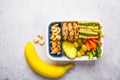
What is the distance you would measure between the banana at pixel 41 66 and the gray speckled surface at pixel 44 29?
4 centimetres

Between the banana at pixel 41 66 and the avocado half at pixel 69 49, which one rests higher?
the avocado half at pixel 69 49

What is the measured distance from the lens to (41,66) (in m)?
1.08

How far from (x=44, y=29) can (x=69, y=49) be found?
5.9 inches

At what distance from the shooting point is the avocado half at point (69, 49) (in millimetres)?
1044

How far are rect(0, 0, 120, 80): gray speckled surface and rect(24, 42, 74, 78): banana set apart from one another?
0.14ft

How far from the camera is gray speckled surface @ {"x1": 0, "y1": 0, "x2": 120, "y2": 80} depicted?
1129mm

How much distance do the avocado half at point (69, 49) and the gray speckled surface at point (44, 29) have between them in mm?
96

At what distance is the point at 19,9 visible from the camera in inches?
45.2

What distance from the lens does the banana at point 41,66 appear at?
42.5 inches

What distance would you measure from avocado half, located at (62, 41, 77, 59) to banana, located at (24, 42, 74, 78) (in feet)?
0.24

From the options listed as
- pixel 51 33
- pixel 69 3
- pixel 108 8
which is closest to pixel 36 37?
pixel 51 33

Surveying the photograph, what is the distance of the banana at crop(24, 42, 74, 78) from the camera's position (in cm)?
108

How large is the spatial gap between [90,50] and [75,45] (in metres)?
0.06

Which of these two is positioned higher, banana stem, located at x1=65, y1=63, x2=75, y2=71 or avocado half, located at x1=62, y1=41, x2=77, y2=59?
avocado half, located at x1=62, y1=41, x2=77, y2=59
